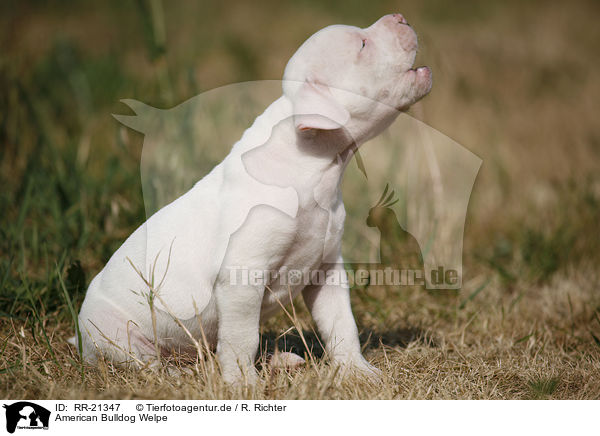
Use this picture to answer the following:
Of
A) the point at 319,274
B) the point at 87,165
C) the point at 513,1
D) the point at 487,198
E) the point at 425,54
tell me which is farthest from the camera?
the point at 513,1

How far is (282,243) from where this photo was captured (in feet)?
6.42

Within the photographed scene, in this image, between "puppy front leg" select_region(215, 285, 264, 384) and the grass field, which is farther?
the grass field

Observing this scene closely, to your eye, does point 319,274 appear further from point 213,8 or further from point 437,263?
point 213,8

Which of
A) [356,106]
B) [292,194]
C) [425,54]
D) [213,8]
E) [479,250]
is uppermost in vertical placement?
[213,8]

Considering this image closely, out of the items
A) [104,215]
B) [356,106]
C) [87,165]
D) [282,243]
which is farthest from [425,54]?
[87,165]

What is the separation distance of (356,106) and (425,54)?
1.35 meters

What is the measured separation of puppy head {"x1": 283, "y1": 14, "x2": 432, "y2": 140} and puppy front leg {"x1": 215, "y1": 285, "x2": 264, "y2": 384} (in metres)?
0.56

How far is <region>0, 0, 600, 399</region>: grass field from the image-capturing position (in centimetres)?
218

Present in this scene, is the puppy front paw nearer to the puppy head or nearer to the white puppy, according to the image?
the white puppy
